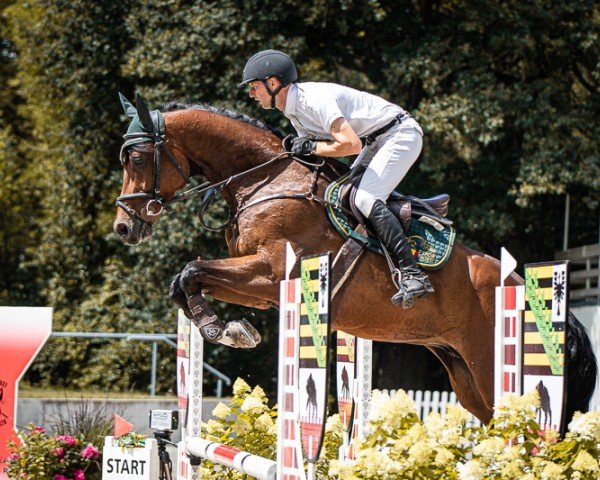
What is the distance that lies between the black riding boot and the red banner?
7.41 ft

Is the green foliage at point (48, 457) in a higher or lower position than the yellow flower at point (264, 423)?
lower

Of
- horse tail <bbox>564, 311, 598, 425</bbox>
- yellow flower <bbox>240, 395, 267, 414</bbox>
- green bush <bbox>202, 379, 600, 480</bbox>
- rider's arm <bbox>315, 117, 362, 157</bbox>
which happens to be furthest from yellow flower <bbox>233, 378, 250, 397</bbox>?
green bush <bbox>202, 379, 600, 480</bbox>

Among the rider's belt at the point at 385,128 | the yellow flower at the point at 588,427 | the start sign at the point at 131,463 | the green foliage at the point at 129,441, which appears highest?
the rider's belt at the point at 385,128

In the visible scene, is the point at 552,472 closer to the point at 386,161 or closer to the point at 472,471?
the point at 472,471

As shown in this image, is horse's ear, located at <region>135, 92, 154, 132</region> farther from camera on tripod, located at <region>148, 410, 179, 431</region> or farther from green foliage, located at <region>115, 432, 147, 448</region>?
green foliage, located at <region>115, 432, 147, 448</region>

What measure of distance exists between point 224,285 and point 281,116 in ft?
28.3

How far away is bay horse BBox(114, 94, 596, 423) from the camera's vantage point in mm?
5328

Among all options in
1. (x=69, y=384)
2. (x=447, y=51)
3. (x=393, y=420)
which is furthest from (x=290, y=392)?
(x=69, y=384)

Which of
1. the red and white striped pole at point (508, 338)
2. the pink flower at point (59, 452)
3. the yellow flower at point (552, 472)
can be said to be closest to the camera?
the yellow flower at point (552, 472)

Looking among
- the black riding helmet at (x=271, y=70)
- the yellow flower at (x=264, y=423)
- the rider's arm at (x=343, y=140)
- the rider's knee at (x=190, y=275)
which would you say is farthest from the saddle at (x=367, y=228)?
the yellow flower at (x=264, y=423)

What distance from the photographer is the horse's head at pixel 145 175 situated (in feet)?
18.4

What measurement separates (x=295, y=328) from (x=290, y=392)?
27 centimetres

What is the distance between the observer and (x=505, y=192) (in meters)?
14.9

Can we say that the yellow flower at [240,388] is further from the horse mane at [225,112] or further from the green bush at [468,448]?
the green bush at [468,448]
